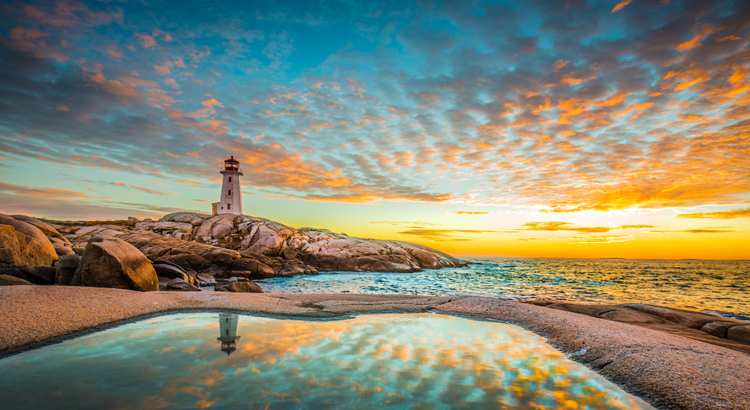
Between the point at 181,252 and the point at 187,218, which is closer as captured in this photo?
the point at 181,252

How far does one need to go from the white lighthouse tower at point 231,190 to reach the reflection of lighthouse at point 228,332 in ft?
164

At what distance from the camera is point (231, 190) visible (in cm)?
5447

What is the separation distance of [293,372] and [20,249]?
1524cm

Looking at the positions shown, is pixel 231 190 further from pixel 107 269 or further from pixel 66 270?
pixel 107 269

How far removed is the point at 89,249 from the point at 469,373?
12.5 metres

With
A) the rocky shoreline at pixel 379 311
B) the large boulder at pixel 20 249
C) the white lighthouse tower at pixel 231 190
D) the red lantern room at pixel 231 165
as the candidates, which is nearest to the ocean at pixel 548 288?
the rocky shoreline at pixel 379 311

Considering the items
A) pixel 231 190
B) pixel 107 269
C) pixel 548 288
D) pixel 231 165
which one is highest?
pixel 231 165

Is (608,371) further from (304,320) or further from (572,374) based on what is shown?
(304,320)

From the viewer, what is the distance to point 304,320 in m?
7.62

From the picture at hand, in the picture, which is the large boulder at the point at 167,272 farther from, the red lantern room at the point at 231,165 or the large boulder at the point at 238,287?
the red lantern room at the point at 231,165

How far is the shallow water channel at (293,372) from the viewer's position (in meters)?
3.37

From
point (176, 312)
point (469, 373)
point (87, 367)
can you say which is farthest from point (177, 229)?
point (469, 373)

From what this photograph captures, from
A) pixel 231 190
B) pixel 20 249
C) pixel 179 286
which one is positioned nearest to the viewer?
pixel 20 249

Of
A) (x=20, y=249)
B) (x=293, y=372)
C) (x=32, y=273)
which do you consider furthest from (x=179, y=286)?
(x=293, y=372)
